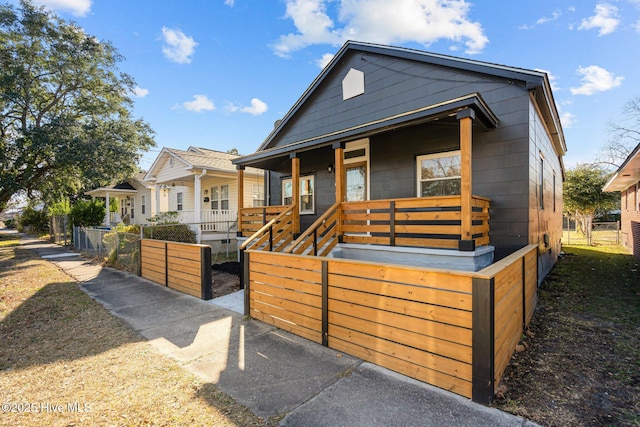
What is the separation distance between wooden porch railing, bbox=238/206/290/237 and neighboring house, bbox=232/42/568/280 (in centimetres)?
14

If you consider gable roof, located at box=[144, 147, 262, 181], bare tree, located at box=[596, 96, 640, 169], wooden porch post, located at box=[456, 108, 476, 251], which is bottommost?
wooden porch post, located at box=[456, 108, 476, 251]

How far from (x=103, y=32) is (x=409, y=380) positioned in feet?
70.7

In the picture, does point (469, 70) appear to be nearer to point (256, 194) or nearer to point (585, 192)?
point (256, 194)

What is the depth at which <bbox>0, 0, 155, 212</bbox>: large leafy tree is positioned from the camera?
13828 millimetres

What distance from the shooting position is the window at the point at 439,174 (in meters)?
6.59

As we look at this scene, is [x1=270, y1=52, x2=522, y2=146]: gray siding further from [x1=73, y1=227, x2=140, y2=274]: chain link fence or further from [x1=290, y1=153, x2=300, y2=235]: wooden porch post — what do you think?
[x1=73, y1=227, x2=140, y2=274]: chain link fence

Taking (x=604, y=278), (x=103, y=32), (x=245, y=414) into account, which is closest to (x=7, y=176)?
(x=103, y=32)

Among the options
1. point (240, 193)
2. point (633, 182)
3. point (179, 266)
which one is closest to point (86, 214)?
point (240, 193)

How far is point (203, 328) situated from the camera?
4.64 metres

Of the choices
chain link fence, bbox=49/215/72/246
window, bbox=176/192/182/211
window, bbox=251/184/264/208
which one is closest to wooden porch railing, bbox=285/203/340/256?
window, bbox=251/184/264/208

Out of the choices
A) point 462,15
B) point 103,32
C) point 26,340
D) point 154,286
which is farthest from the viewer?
point 103,32

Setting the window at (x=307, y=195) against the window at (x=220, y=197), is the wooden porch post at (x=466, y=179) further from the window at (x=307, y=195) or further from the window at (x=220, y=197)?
the window at (x=220, y=197)

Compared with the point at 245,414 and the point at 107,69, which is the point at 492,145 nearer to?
the point at 245,414

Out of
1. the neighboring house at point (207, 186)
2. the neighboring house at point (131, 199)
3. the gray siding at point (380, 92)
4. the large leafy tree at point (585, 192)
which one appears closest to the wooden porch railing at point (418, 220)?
the gray siding at point (380, 92)
